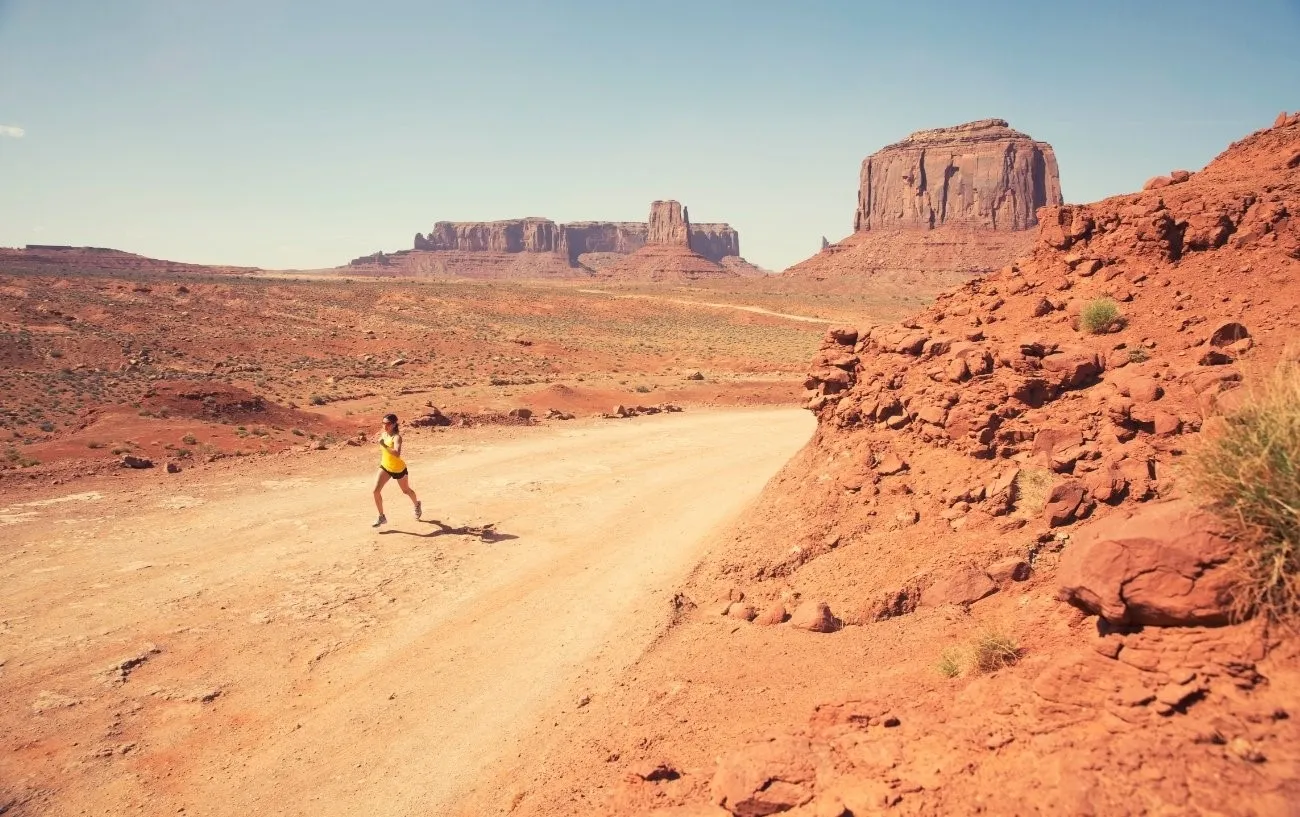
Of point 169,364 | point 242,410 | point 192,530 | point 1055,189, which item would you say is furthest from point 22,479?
point 1055,189

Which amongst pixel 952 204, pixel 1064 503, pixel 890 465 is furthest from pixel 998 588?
pixel 952 204

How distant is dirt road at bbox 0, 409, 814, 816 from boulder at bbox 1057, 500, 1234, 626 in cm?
434

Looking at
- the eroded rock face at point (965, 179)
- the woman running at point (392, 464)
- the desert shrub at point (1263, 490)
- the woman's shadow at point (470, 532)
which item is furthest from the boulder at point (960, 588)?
the eroded rock face at point (965, 179)

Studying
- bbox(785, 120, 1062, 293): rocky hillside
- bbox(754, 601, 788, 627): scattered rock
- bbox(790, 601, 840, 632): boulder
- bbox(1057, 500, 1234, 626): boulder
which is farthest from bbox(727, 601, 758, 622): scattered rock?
bbox(785, 120, 1062, 293): rocky hillside

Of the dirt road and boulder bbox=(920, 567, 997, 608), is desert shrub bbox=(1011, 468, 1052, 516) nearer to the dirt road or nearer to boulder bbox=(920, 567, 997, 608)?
boulder bbox=(920, 567, 997, 608)

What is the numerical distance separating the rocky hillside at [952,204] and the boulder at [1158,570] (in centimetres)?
12785

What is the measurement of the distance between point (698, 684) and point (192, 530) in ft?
28.6

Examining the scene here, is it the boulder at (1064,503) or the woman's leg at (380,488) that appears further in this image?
the woman's leg at (380,488)

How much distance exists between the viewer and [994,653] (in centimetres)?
466

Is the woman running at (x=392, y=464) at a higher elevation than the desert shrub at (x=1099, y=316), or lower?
lower

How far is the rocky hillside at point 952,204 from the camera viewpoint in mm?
130250

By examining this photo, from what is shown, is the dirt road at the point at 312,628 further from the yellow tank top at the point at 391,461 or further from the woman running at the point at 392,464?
the yellow tank top at the point at 391,461

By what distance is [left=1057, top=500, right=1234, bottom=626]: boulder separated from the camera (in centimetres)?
366

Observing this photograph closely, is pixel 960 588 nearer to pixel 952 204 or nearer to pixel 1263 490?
pixel 1263 490
